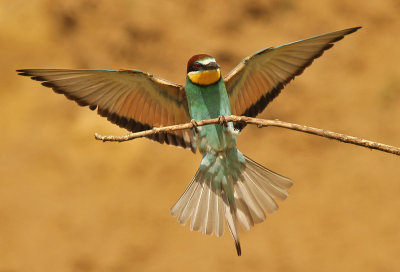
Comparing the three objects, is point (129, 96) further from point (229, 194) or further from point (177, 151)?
point (177, 151)

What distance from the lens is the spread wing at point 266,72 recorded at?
7.02 ft

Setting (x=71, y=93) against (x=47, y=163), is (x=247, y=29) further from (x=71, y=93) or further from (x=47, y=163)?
(x=71, y=93)

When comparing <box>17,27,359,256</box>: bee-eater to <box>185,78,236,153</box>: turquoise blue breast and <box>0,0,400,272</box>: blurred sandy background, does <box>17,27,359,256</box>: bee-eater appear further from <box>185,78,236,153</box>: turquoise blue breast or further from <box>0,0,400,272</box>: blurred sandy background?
<box>0,0,400,272</box>: blurred sandy background

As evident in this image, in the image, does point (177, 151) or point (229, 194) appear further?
point (177, 151)

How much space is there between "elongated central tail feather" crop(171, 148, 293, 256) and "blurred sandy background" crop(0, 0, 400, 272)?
1883 millimetres

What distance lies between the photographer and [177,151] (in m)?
4.50

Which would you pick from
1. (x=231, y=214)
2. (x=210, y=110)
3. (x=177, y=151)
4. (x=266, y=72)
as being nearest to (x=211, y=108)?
(x=210, y=110)

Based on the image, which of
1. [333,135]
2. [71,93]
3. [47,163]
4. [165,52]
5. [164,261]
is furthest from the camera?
[165,52]

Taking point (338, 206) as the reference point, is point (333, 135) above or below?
above

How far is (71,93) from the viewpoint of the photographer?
7.02 feet

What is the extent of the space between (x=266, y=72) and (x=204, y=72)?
0.28 meters

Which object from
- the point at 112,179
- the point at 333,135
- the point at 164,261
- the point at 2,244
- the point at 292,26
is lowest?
the point at 164,261

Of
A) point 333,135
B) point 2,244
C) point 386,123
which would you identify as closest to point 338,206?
point 386,123

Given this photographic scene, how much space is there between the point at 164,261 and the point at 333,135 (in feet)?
9.39
